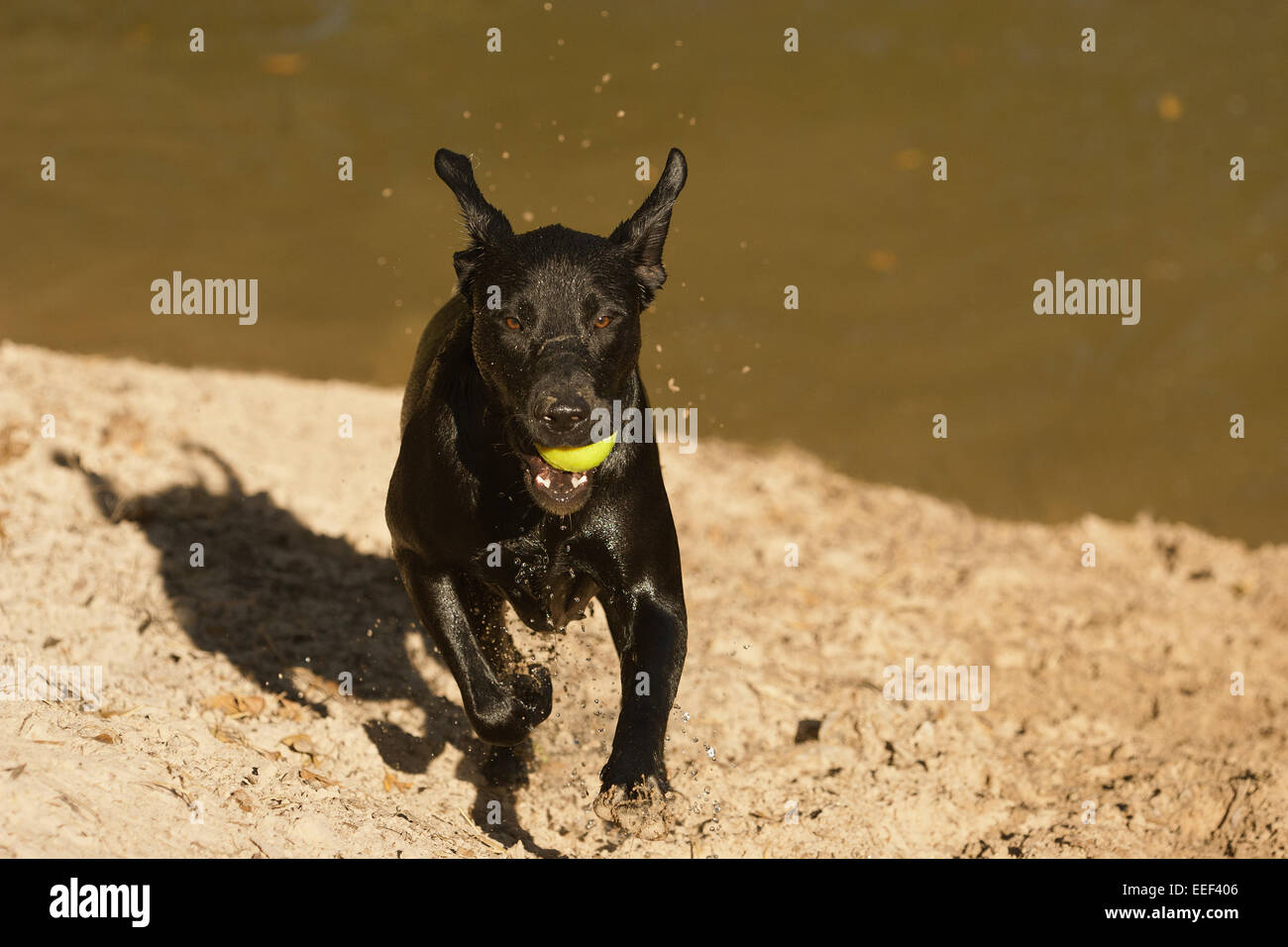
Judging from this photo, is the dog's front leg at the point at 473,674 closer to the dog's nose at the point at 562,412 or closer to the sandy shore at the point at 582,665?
the sandy shore at the point at 582,665

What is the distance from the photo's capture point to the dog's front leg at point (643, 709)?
4219 mm

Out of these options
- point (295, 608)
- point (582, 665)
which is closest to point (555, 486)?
point (582, 665)

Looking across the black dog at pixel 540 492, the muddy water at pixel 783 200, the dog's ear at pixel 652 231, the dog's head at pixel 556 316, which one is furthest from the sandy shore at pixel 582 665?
the dog's ear at pixel 652 231

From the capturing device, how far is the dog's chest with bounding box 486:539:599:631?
4.60m

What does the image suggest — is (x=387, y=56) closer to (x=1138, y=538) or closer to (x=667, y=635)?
(x=1138, y=538)

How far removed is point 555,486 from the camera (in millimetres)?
4254

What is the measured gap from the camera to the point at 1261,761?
5.86 metres

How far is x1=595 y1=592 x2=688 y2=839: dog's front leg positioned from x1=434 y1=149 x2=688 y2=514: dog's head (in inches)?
21.2

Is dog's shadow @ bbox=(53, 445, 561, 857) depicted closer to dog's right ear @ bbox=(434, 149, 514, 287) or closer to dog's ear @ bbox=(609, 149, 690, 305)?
dog's right ear @ bbox=(434, 149, 514, 287)

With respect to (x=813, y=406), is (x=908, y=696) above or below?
below

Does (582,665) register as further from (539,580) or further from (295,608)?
(539,580)

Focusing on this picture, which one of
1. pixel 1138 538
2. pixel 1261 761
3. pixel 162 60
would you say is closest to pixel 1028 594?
pixel 1138 538

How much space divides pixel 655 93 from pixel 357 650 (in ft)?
26.0

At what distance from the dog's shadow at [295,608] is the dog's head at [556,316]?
1.71m
